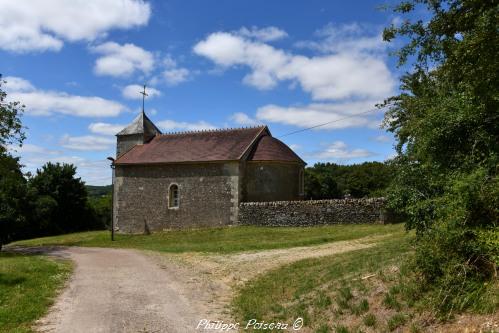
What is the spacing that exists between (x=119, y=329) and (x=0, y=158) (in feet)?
63.5

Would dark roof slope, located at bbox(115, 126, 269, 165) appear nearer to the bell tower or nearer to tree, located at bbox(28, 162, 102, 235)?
the bell tower

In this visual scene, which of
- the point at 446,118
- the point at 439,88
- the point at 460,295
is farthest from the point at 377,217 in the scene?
the point at 460,295

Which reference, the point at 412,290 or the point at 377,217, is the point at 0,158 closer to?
the point at 377,217

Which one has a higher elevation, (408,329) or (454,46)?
(454,46)

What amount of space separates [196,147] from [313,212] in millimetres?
10281

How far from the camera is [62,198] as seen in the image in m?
47.2

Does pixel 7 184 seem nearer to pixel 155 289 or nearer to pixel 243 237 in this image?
pixel 243 237

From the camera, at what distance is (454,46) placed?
841 centimetres

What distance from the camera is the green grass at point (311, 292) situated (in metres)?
7.48

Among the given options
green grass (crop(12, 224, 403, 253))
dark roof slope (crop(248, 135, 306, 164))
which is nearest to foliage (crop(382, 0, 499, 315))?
green grass (crop(12, 224, 403, 253))

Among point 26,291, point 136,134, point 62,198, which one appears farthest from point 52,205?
point 26,291

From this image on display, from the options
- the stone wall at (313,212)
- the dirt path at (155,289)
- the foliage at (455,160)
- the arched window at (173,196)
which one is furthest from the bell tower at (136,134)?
the foliage at (455,160)

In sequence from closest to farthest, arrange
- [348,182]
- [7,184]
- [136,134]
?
[7,184], [136,134], [348,182]

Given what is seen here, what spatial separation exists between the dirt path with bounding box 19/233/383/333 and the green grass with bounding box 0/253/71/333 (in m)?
0.28
